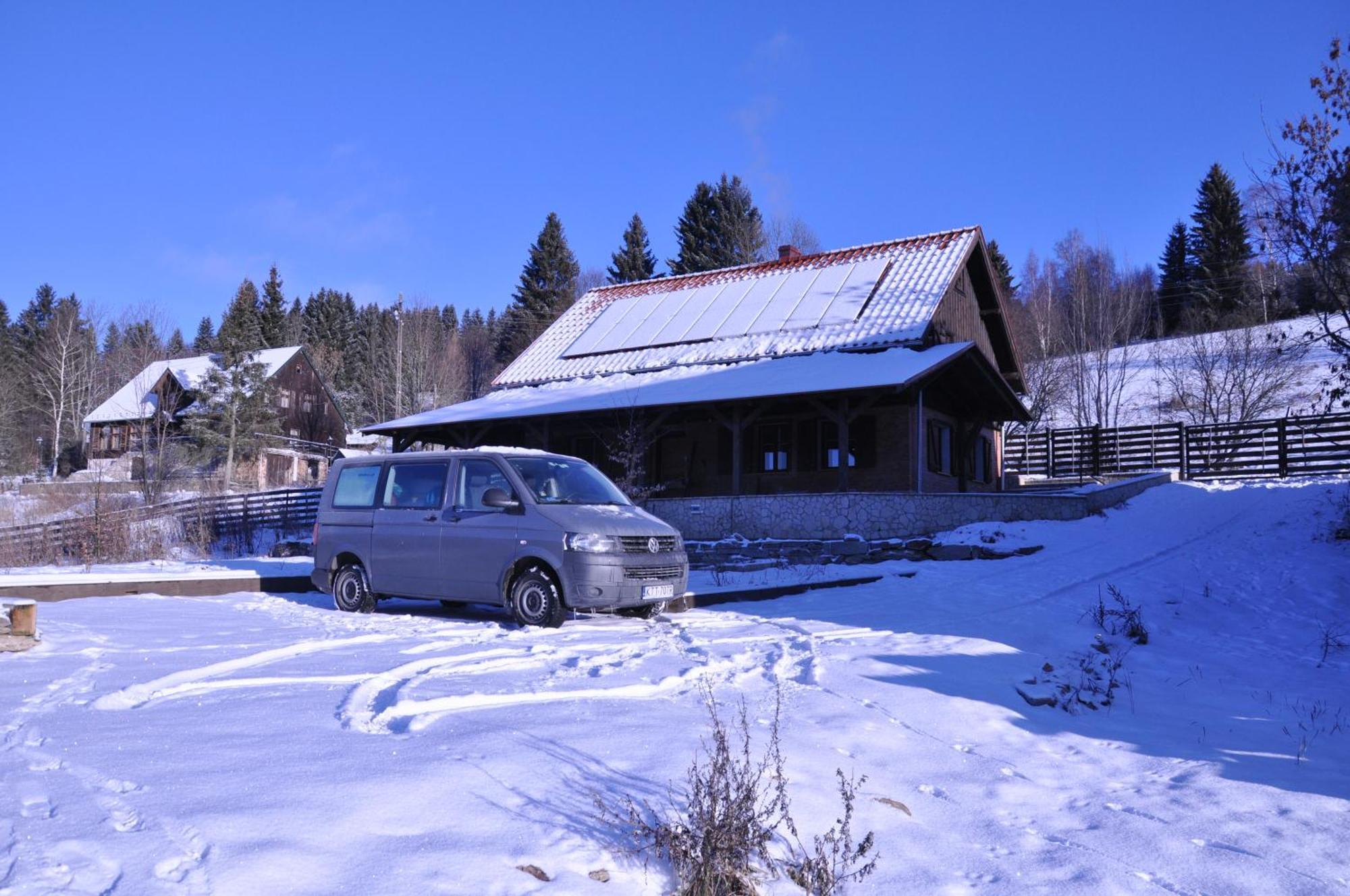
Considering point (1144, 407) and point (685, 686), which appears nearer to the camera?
point (685, 686)

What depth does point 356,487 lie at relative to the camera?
10164mm

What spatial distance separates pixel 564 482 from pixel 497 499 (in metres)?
0.90

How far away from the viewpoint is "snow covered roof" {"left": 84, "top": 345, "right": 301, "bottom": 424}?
165ft

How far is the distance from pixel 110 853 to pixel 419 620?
20.8ft

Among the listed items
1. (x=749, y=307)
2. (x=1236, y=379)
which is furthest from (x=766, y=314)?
(x=1236, y=379)

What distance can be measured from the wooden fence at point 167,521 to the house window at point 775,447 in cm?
1305

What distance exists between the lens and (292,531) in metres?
27.2

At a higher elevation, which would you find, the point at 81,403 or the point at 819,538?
the point at 81,403

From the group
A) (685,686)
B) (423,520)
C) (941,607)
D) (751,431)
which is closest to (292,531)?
(751,431)

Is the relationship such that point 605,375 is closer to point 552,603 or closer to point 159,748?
point 552,603

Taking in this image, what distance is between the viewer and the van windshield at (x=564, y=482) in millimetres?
9180

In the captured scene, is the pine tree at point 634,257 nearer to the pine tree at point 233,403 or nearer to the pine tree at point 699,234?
the pine tree at point 699,234

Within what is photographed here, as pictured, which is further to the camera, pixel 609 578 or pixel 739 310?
pixel 739 310

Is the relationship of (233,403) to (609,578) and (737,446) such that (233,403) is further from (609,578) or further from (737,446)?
(609,578)
